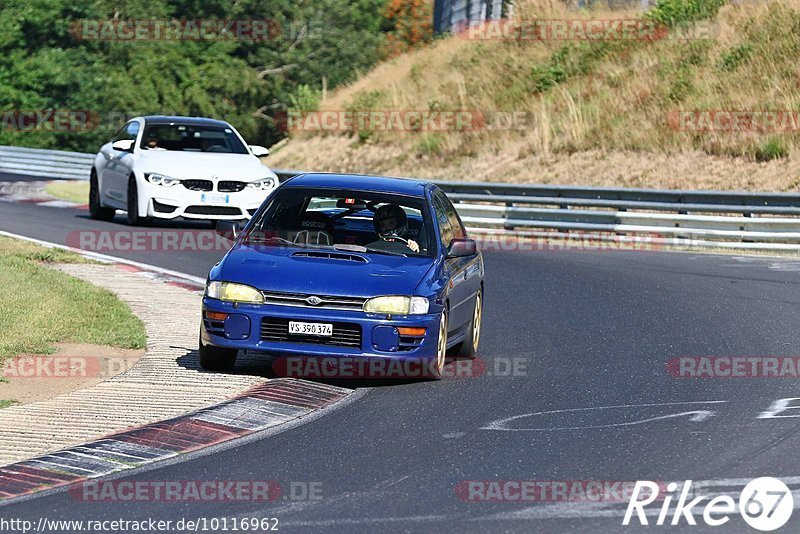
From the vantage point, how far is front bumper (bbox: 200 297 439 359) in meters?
10.3

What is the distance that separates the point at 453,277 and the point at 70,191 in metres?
23.4

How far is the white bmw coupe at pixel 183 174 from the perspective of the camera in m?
21.1

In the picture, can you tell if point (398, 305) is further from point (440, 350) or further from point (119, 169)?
point (119, 169)

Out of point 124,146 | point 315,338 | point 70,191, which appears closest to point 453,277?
point 315,338

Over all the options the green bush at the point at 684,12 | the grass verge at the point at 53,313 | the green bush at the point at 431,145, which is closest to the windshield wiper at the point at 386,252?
the grass verge at the point at 53,313

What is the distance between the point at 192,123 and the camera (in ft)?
74.7

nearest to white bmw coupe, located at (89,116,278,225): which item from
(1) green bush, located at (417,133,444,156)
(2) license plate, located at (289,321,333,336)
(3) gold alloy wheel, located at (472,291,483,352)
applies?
(3) gold alloy wheel, located at (472,291,483,352)

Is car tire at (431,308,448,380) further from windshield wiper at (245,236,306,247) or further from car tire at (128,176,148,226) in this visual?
car tire at (128,176,148,226)

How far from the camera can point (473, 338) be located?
12.1 m

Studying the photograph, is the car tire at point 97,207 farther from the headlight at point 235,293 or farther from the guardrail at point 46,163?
the guardrail at point 46,163

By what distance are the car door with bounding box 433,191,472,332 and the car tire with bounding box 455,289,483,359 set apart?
161 millimetres

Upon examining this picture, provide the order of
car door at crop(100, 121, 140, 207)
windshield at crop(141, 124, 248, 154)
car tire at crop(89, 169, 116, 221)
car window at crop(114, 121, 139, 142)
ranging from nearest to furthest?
1. car door at crop(100, 121, 140, 207)
2. windshield at crop(141, 124, 248, 154)
3. car window at crop(114, 121, 139, 142)
4. car tire at crop(89, 169, 116, 221)

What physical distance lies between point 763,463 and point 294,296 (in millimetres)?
3663

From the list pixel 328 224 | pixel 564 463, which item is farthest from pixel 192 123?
pixel 564 463
